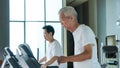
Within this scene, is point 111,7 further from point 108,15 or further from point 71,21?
point 71,21

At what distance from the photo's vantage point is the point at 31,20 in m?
9.34

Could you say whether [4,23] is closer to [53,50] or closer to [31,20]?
[31,20]

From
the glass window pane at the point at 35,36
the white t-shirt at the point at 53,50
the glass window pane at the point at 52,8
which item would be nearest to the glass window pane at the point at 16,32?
the glass window pane at the point at 35,36

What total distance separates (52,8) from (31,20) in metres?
0.90

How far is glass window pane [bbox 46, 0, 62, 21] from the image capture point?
9555mm

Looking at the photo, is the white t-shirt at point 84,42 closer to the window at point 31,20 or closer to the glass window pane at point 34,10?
the window at point 31,20

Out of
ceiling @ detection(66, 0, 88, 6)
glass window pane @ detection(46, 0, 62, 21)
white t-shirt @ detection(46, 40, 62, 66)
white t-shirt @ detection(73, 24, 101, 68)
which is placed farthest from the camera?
ceiling @ detection(66, 0, 88, 6)

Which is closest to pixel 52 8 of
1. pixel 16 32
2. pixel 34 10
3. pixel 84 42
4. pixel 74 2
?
pixel 34 10

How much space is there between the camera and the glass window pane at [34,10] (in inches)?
368

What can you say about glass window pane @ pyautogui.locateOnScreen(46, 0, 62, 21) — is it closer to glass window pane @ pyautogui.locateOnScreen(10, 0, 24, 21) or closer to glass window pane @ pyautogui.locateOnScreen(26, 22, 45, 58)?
glass window pane @ pyautogui.locateOnScreen(26, 22, 45, 58)

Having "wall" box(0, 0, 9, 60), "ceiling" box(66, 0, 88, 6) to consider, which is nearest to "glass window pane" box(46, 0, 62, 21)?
"wall" box(0, 0, 9, 60)

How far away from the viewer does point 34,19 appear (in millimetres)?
9375

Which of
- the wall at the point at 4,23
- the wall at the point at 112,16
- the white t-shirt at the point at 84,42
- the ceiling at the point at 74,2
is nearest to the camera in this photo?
the white t-shirt at the point at 84,42

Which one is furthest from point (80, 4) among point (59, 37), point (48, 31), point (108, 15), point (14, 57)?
point (14, 57)
